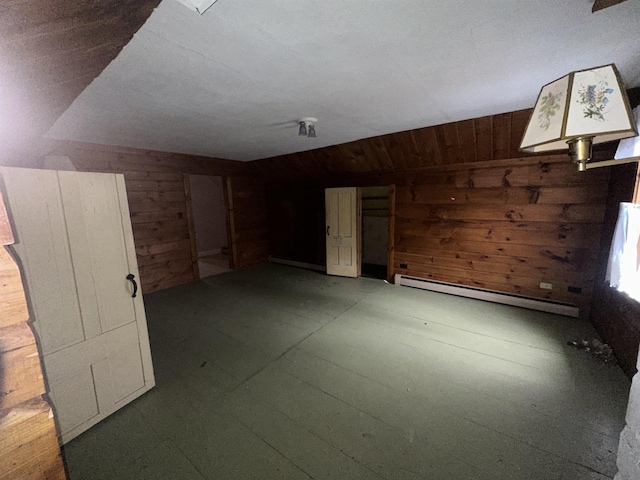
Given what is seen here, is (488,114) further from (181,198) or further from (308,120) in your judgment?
(181,198)

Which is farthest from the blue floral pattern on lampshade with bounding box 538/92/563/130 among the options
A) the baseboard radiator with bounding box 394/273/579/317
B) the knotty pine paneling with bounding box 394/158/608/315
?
the baseboard radiator with bounding box 394/273/579/317

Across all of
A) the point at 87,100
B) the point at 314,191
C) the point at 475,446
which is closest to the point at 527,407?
the point at 475,446

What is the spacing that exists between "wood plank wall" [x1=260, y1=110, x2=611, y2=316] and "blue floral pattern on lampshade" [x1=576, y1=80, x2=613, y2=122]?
243 centimetres

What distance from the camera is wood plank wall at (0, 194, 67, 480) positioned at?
0.41m

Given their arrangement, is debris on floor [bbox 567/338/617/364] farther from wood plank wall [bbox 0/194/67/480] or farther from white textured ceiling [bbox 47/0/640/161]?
wood plank wall [bbox 0/194/67/480]

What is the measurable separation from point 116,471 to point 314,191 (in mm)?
4743

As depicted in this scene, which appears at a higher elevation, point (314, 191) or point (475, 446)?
point (314, 191)

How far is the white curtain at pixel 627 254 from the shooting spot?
1744 mm

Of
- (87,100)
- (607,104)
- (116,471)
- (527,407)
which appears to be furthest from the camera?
Result: (87,100)

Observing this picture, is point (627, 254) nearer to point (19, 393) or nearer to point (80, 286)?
point (19, 393)

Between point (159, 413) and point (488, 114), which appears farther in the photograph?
point (488, 114)

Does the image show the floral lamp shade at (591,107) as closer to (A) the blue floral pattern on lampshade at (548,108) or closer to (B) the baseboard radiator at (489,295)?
(A) the blue floral pattern on lampshade at (548,108)

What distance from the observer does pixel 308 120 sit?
2.72m

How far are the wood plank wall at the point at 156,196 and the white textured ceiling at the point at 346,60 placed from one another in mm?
848
